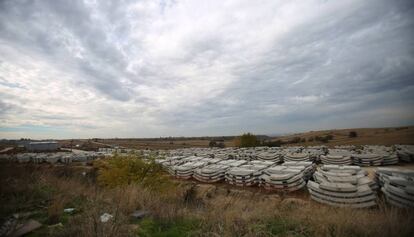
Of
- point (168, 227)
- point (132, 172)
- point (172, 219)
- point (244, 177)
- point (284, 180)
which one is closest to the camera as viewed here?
point (168, 227)

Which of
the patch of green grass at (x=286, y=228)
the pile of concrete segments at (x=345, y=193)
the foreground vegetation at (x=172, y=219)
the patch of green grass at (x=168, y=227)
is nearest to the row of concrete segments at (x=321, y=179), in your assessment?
the pile of concrete segments at (x=345, y=193)

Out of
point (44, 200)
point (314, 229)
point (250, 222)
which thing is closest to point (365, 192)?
point (314, 229)

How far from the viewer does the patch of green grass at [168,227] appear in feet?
12.9

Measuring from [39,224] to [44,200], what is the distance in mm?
2219

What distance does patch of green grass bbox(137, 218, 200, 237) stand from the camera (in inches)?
155

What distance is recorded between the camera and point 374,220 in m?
4.19

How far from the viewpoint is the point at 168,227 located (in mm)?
4316

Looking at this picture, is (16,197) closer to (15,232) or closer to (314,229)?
(15,232)

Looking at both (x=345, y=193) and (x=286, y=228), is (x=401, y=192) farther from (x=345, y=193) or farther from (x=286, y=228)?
(x=286, y=228)

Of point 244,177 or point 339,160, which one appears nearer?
point 244,177

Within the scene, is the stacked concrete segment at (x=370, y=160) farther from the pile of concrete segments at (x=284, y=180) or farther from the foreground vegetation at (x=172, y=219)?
the foreground vegetation at (x=172, y=219)

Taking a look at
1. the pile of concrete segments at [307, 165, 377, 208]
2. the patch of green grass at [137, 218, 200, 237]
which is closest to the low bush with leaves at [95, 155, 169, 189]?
the patch of green grass at [137, 218, 200, 237]

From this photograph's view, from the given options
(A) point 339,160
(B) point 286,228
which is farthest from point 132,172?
(A) point 339,160

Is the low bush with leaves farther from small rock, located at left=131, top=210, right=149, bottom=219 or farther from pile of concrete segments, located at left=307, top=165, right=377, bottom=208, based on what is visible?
pile of concrete segments, located at left=307, top=165, right=377, bottom=208
